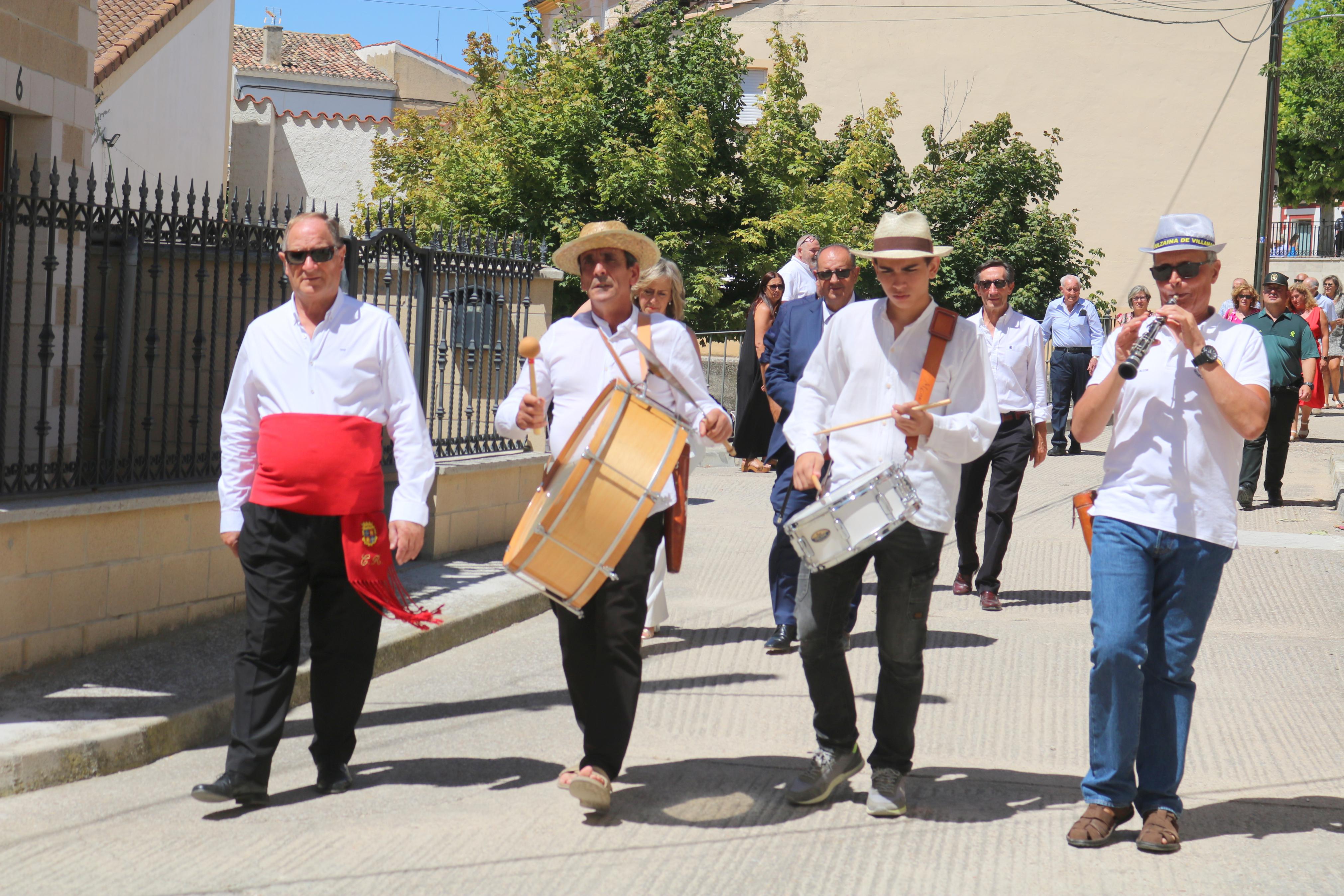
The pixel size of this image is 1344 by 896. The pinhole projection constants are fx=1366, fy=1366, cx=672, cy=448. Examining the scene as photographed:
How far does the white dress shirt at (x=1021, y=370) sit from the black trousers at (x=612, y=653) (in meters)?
4.11

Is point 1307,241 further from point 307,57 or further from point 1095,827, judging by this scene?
point 1095,827

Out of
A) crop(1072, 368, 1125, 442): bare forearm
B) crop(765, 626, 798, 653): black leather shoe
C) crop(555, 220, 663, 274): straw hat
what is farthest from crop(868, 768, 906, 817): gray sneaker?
crop(765, 626, 798, 653): black leather shoe

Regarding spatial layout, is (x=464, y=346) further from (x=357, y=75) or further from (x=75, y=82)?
(x=357, y=75)

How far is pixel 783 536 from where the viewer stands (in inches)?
269

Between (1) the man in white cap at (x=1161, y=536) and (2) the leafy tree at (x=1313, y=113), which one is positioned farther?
(2) the leafy tree at (x=1313, y=113)

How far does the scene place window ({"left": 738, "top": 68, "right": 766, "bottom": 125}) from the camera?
30.7 metres

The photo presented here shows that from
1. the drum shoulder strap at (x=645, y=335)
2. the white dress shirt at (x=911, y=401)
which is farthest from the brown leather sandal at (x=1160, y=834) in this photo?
the drum shoulder strap at (x=645, y=335)

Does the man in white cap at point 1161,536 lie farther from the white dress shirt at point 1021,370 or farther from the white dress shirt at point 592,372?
the white dress shirt at point 1021,370

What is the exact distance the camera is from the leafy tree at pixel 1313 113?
33.8 metres

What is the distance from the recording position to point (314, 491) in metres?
4.60

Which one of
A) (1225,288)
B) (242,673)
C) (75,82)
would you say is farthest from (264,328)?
Result: (1225,288)

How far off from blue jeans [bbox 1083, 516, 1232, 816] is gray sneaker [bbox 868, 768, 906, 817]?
1.99ft

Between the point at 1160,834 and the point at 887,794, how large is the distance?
87cm

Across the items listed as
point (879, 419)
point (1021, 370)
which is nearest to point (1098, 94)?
point (1021, 370)
